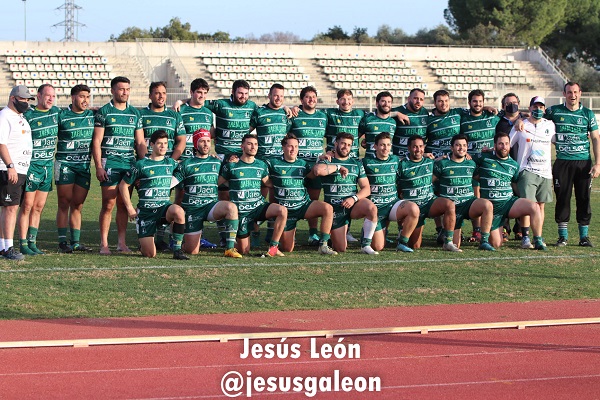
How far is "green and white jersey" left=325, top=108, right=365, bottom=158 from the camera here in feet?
37.7

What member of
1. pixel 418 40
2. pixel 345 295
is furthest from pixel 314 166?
pixel 418 40

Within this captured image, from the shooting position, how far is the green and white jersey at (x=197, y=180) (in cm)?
1039

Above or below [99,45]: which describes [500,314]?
below

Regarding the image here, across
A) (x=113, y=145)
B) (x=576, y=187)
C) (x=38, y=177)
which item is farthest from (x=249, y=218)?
(x=576, y=187)

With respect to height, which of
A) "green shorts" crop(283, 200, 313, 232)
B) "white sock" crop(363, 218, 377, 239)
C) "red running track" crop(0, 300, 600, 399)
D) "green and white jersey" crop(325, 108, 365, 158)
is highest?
"green and white jersey" crop(325, 108, 365, 158)

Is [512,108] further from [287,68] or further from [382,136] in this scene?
[287,68]

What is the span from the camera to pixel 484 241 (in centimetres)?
1114

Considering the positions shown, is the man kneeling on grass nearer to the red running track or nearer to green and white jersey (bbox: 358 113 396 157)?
green and white jersey (bbox: 358 113 396 157)

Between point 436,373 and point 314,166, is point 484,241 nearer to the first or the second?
point 314,166

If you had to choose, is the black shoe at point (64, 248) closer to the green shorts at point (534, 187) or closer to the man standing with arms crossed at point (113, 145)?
the man standing with arms crossed at point (113, 145)

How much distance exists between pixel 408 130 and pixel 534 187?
1708 mm

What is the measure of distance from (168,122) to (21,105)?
66.5 inches

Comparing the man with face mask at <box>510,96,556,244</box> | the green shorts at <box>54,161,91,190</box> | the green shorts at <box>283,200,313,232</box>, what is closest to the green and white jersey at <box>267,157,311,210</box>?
the green shorts at <box>283,200,313,232</box>

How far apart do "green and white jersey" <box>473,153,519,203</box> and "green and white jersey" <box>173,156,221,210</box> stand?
10.7 feet
